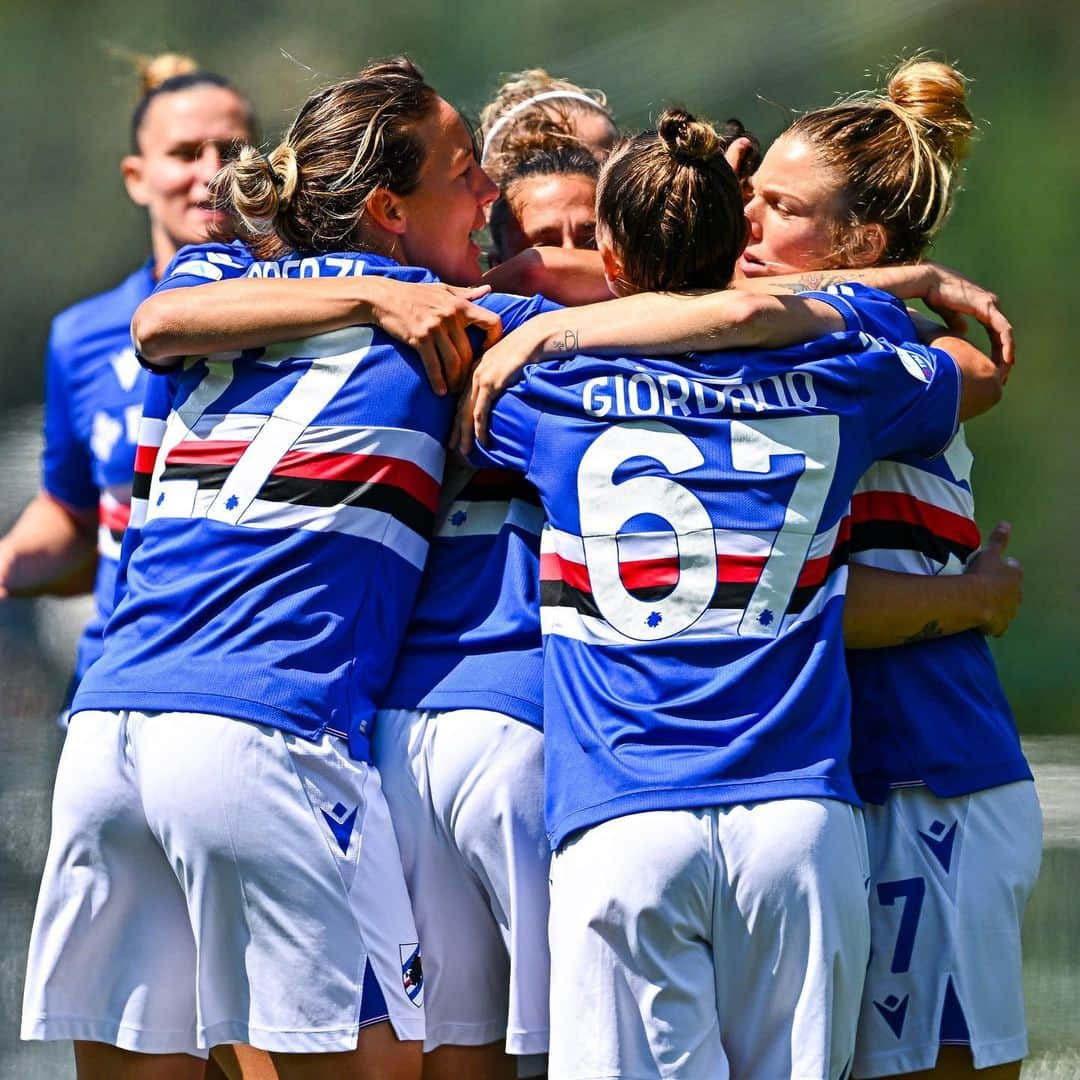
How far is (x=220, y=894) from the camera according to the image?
86.6 inches

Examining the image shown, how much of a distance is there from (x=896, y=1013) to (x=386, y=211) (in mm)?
1473

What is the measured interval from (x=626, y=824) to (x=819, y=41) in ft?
11.1

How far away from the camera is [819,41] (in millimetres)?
4719

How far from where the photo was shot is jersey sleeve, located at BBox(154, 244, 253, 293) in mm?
2455

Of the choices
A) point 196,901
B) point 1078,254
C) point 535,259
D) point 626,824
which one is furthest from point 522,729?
point 1078,254

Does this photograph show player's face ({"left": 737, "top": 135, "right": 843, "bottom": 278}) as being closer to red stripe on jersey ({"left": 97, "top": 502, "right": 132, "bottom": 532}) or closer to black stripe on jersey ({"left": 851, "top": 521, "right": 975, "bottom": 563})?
black stripe on jersey ({"left": 851, "top": 521, "right": 975, "bottom": 563})

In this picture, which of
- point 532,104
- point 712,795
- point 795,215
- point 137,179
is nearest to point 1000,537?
point 795,215

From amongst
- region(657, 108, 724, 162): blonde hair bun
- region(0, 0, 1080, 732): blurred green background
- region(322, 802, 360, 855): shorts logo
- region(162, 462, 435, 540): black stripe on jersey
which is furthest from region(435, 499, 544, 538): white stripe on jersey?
region(0, 0, 1080, 732): blurred green background

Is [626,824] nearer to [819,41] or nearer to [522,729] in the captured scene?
[522,729]

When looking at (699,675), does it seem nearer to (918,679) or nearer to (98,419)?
(918,679)

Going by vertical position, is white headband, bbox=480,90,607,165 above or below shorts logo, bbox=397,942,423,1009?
above

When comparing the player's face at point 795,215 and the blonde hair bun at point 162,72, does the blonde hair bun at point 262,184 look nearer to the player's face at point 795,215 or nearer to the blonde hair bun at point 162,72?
the player's face at point 795,215

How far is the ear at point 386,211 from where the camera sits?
2.48 metres

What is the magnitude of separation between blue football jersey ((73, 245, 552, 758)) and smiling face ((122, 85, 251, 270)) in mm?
1326
